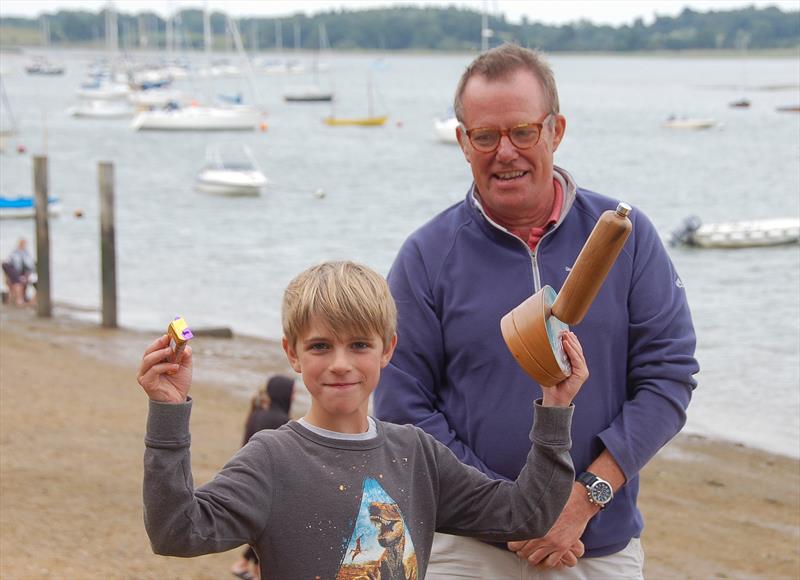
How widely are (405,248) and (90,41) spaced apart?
179m

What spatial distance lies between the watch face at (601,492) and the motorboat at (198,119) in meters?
70.4

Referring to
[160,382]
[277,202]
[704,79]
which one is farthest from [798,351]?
[704,79]

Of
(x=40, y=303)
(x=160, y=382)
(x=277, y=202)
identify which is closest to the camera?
(x=160, y=382)

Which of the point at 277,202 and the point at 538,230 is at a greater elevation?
the point at 538,230

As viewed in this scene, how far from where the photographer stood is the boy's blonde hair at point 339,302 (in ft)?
8.84

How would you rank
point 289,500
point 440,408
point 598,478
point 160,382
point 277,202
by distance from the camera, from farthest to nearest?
point 277,202 < point 440,408 < point 598,478 < point 289,500 < point 160,382

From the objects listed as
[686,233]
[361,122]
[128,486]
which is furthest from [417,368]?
[361,122]

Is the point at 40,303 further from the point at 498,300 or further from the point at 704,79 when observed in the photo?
the point at 704,79

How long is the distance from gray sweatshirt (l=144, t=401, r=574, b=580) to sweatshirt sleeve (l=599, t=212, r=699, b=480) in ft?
2.00

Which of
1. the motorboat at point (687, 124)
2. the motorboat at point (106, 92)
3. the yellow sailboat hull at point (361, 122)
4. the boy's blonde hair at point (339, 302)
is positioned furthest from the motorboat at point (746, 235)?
the motorboat at point (106, 92)

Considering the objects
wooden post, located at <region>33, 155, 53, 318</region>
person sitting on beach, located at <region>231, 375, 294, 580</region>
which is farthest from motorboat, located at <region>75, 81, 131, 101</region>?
person sitting on beach, located at <region>231, 375, 294, 580</region>

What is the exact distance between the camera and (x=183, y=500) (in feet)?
8.12

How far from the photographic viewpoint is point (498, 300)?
3543mm

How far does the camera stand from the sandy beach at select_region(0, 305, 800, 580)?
23.4 ft
